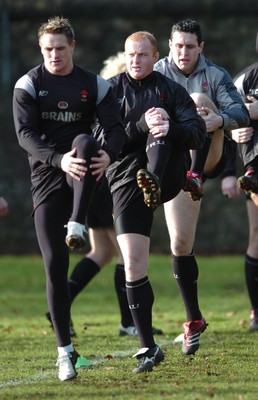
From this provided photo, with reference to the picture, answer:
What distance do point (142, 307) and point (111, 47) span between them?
591 inches

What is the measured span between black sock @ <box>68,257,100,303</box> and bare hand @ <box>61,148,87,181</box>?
11.6ft

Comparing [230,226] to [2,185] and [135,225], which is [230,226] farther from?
[135,225]

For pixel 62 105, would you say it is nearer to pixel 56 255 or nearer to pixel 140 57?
pixel 140 57

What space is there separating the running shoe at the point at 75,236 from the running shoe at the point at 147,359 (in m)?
1.09

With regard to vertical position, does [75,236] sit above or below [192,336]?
above

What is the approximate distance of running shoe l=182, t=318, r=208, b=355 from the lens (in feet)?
28.9

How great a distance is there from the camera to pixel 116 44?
2242cm

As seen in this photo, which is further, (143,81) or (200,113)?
(200,113)

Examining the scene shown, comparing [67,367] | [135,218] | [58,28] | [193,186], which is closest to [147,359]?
[67,367]

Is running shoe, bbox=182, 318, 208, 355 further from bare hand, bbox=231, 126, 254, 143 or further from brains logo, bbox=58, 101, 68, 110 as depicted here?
brains logo, bbox=58, 101, 68, 110

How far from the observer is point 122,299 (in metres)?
10.6

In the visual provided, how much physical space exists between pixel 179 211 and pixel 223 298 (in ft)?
21.1

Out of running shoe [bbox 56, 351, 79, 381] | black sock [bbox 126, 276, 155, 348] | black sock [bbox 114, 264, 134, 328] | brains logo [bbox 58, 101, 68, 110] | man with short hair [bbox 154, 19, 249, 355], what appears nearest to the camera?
running shoe [bbox 56, 351, 79, 381]

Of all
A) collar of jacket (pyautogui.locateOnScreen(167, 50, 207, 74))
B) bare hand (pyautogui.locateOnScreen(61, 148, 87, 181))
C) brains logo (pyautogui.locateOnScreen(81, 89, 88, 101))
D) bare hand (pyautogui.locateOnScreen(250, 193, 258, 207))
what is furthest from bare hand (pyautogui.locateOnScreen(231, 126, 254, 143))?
bare hand (pyautogui.locateOnScreen(61, 148, 87, 181))
